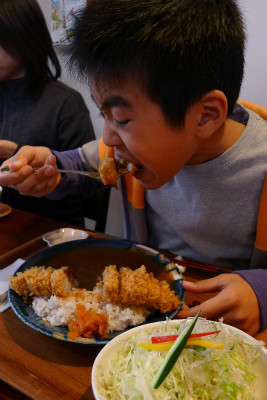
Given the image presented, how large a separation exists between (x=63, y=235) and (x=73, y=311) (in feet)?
1.59

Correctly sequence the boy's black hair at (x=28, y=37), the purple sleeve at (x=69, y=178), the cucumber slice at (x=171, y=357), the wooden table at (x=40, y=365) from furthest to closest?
the boy's black hair at (x=28, y=37)
the purple sleeve at (x=69, y=178)
the wooden table at (x=40, y=365)
the cucumber slice at (x=171, y=357)

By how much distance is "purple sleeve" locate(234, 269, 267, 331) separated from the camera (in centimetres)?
87

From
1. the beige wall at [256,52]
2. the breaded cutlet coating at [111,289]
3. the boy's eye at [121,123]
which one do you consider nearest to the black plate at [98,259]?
the breaded cutlet coating at [111,289]

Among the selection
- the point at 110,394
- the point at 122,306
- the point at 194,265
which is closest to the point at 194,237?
the point at 194,265

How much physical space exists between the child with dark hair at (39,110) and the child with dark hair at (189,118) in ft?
2.01

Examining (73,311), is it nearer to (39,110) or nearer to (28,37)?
(39,110)

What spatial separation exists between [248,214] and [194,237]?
10.0 inches

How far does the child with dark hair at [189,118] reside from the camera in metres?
0.81

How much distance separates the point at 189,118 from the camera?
95cm

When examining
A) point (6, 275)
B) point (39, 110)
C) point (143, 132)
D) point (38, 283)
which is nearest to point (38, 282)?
point (38, 283)

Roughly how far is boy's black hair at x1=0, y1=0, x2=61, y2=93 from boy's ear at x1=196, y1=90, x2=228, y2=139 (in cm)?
124

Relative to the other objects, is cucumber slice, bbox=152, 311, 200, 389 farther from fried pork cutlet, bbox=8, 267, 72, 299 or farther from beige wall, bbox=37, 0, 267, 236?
beige wall, bbox=37, 0, 267, 236

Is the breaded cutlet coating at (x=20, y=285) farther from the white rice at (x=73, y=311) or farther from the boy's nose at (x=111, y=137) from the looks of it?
the boy's nose at (x=111, y=137)

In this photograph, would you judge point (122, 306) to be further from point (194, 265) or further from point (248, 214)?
point (248, 214)
